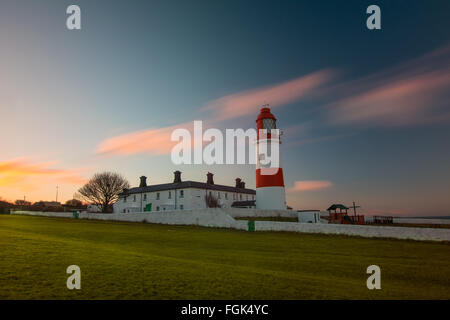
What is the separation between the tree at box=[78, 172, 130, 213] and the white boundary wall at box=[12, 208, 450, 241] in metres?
18.0

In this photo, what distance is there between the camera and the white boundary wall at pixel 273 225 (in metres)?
22.7

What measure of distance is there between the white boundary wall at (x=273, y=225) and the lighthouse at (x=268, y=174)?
3.51m

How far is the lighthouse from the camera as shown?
39375 mm

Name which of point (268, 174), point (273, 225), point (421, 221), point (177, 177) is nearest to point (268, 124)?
point (268, 174)

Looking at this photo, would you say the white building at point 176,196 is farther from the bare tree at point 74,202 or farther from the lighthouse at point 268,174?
the bare tree at point 74,202

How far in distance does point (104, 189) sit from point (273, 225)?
161 ft

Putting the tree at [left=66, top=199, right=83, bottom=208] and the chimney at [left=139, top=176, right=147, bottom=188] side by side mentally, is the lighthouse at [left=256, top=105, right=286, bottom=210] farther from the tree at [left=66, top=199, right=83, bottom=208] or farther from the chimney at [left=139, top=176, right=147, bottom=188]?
the tree at [left=66, top=199, right=83, bottom=208]

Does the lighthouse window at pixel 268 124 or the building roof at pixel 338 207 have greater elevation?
the lighthouse window at pixel 268 124

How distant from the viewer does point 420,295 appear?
8.16 meters

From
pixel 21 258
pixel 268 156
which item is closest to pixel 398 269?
pixel 21 258

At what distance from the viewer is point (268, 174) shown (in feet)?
129

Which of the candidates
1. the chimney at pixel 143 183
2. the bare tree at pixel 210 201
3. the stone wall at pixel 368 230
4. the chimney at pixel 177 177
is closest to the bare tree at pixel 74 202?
the chimney at pixel 143 183
